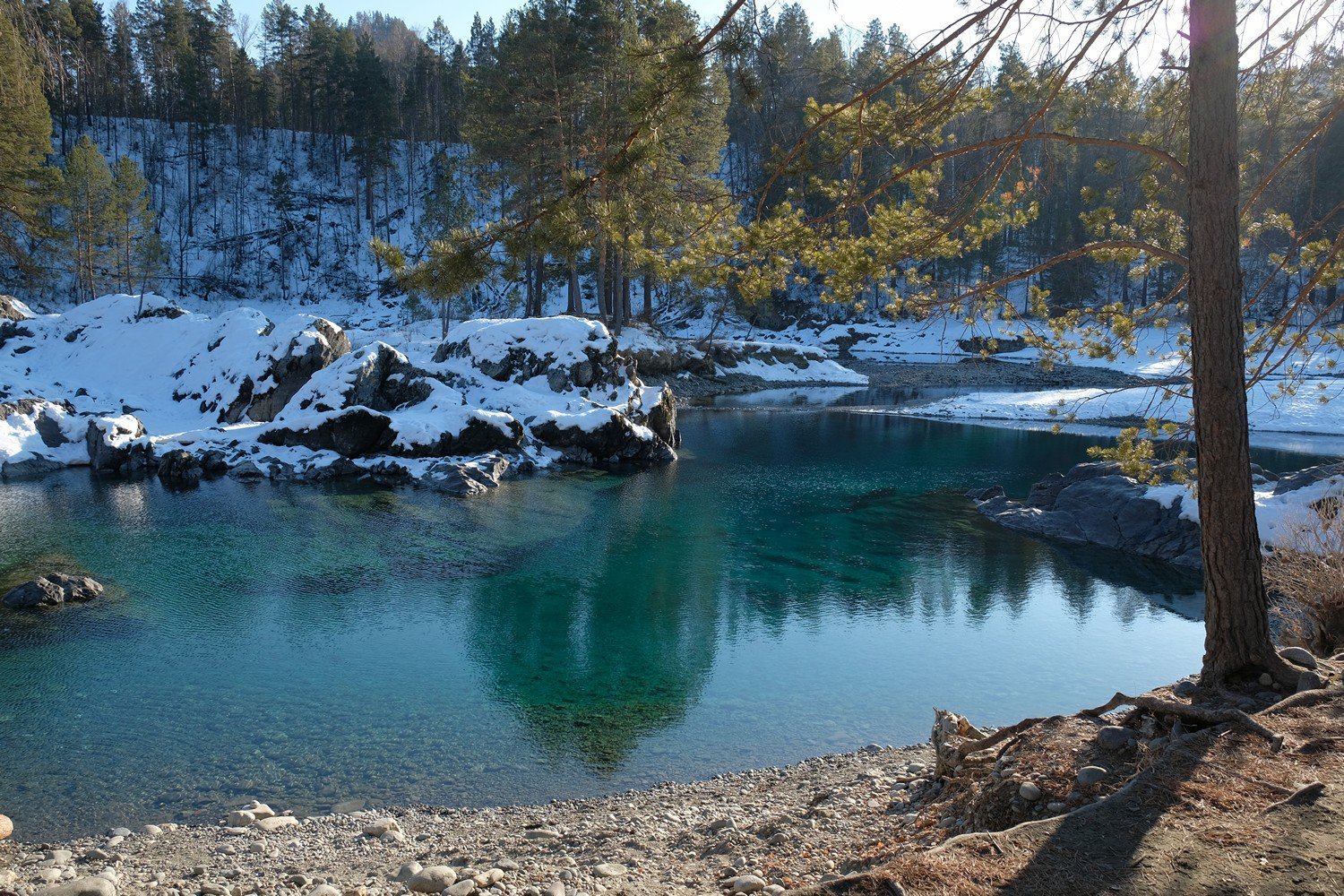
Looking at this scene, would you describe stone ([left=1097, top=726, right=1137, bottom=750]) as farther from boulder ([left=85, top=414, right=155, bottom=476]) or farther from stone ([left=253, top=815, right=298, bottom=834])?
boulder ([left=85, top=414, right=155, bottom=476])

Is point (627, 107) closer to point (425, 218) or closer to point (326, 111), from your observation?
point (425, 218)

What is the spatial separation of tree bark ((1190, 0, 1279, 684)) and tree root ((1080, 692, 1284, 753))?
708 mm

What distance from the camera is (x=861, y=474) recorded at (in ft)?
82.3

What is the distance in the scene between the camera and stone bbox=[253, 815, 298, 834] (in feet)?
23.6

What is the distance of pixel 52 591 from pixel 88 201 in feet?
134

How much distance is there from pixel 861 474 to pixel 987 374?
95.8 feet

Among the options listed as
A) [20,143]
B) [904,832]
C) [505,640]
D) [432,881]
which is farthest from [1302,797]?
[20,143]

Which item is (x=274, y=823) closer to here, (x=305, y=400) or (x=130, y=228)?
(x=305, y=400)

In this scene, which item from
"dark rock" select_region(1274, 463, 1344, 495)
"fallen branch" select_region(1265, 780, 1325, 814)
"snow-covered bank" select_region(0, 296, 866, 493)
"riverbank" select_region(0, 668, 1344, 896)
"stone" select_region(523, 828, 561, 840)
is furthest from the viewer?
"snow-covered bank" select_region(0, 296, 866, 493)

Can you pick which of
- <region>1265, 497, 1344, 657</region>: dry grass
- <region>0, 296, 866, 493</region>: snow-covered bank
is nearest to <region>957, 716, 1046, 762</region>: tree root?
<region>1265, 497, 1344, 657</region>: dry grass

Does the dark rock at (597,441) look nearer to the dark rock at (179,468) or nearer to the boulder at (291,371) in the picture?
the boulder at (291,371)

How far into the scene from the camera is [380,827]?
7113 mm

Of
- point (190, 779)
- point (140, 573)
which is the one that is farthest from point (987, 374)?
point (190, 779)

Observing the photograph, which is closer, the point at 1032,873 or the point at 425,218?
the point at 1032,873
